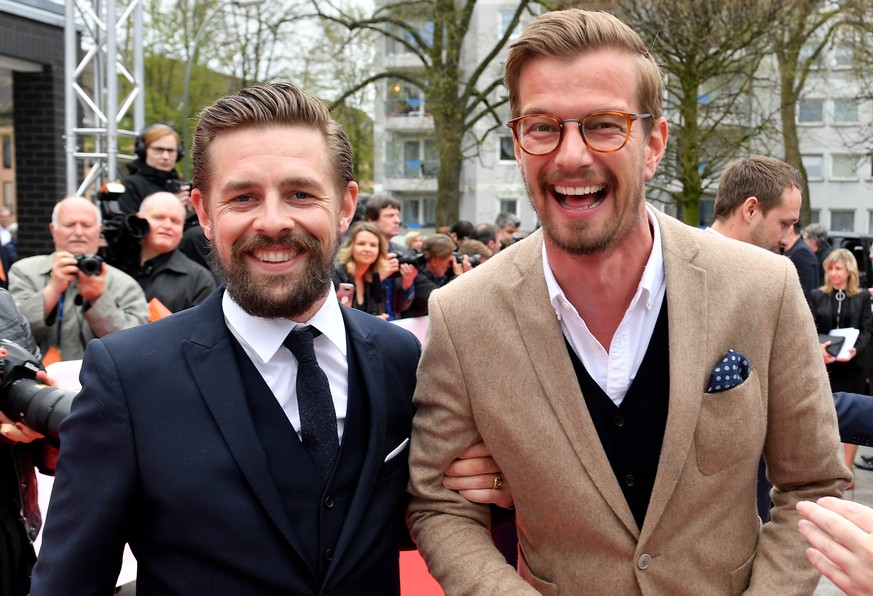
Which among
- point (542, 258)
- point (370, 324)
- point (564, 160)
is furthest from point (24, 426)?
point (564, 160)

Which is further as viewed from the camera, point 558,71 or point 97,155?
point 97,155

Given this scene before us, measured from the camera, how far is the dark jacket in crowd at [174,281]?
5141mm

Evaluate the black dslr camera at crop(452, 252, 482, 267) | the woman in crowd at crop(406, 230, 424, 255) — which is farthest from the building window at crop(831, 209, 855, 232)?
the black dslr camera at crop(452, 252, 482, 267)

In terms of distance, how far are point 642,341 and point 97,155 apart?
26.5 ft

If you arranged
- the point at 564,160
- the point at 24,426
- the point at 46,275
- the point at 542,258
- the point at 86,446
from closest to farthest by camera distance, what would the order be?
the point at 86,446
the point at 564,160
the point at 542,258
the point at 24,426
the point at 46,275

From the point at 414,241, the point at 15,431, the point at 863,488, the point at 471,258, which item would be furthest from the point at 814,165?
Result: the point at 15,431

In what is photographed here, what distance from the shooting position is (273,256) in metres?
2.08

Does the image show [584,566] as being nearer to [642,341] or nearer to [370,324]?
[642,341]

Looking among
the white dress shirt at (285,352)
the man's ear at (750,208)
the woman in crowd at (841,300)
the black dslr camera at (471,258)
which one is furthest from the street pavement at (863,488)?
the white dress shirt at (285,352)

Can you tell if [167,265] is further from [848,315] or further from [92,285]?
[848,315]

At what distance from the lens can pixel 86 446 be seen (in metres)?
1.92

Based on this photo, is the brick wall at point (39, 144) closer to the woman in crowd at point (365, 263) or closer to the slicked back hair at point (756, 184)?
the woman in crowd at point (365, 263)

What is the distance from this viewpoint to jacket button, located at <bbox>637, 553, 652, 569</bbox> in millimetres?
2057

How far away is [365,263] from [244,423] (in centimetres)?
494
